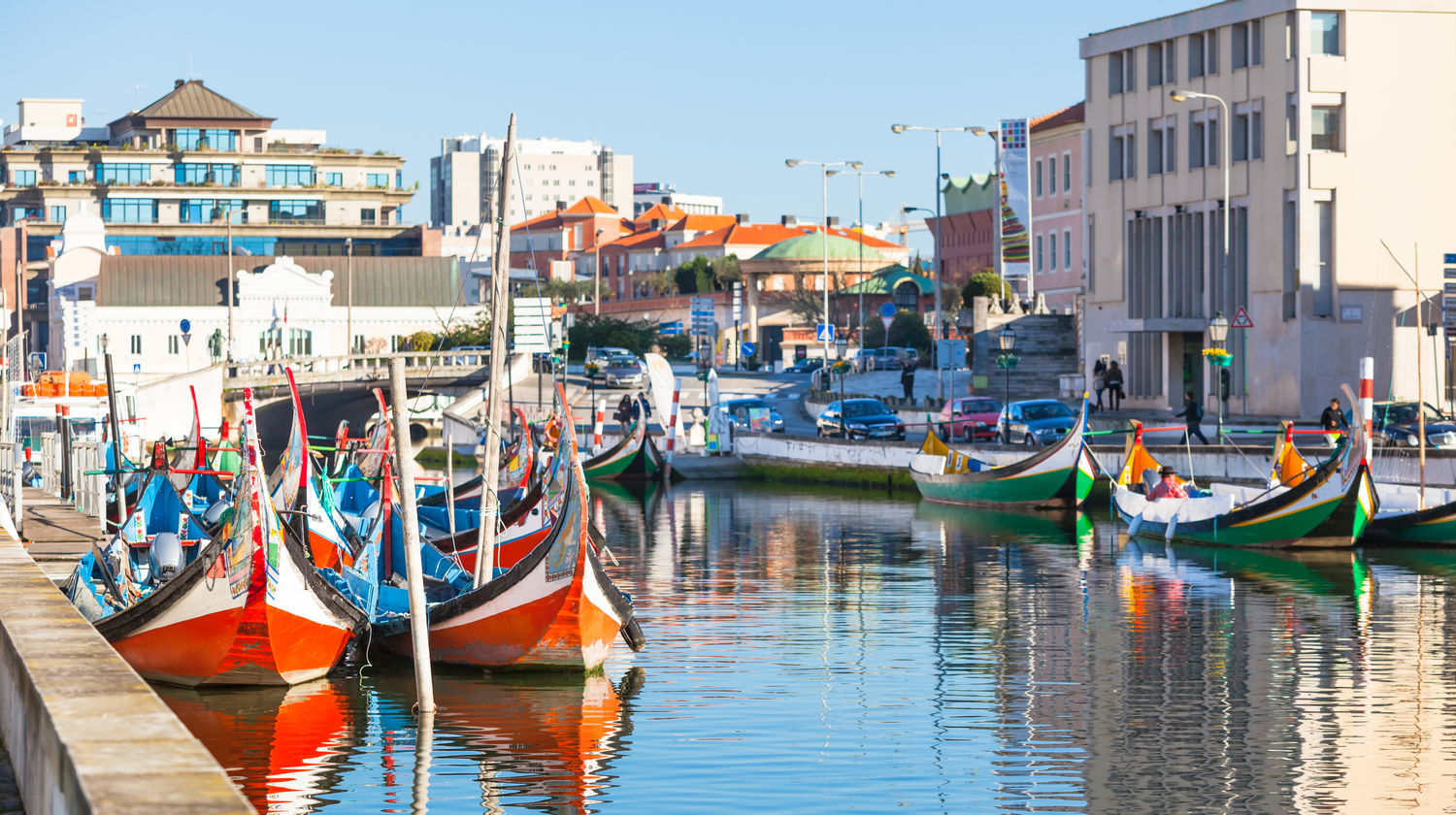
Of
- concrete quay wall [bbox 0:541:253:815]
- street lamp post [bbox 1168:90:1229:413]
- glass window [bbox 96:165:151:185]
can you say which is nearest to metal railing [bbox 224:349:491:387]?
street lamp post [bbox 1168:90:1229:413]

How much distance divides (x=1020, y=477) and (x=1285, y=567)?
14.5m

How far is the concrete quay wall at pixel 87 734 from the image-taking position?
8758 mm

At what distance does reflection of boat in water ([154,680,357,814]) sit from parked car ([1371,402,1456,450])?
27.5m

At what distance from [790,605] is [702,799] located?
14.6 meters

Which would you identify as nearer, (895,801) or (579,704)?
(895,801)

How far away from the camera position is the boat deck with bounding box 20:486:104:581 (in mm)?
25828

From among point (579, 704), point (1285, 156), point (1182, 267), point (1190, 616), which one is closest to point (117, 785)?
point (579, 704)

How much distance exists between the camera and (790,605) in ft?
101

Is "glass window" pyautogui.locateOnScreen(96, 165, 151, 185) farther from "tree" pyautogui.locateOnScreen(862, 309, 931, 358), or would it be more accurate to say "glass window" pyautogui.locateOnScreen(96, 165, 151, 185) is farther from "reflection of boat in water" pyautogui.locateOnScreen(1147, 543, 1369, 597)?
"reflection of boat in water" pyautogui.locateOnScreen(1147, 543, 1369, 597)

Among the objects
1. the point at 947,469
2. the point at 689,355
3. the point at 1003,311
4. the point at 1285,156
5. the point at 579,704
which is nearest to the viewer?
the point at 579,704

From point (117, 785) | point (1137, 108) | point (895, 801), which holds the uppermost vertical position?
point (1137, 108)

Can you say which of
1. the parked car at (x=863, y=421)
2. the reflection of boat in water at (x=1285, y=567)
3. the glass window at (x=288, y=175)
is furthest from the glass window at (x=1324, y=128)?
the glass window at (x=288, y=175)

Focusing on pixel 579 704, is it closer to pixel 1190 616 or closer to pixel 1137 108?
pixel 1190 616

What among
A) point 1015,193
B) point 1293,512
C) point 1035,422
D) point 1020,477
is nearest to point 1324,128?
point 1035,422
